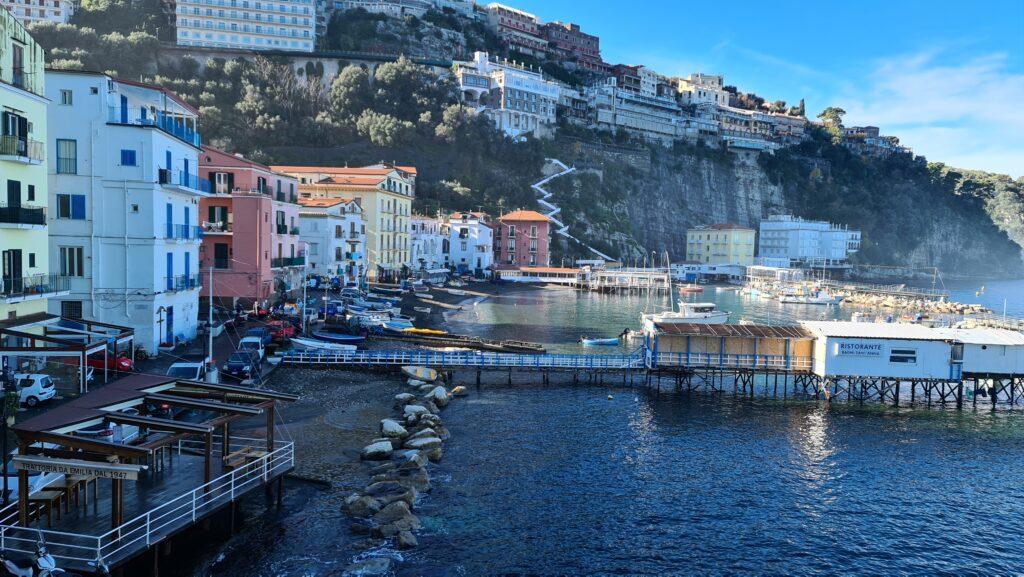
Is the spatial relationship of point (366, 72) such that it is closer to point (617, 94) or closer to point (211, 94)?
point (211, 94)

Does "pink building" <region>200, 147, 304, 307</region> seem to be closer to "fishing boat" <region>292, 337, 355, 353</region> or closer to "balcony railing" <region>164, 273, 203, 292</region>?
"fishing boat" <region>292, 337, 355, 353</region>

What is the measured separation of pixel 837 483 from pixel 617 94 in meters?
158

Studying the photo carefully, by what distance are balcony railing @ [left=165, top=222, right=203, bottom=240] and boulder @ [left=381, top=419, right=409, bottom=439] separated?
58.4 feet

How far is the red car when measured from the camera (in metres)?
45.5

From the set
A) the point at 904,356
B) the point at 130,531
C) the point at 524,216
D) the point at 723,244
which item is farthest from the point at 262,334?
the point at 723,244

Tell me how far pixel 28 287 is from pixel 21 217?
289 centimetres

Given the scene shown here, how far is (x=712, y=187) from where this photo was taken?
177750mm

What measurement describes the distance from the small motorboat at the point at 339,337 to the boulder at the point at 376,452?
22.0 meters

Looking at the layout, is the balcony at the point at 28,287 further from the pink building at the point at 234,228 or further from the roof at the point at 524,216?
the roof at the point at 524,216

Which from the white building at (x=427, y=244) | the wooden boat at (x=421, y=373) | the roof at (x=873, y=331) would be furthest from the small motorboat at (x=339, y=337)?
the white building at (x=427, y=244)

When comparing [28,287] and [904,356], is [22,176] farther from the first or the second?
[904,356]

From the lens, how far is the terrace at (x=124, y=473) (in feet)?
51.2

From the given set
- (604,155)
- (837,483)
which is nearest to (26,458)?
(837,483)

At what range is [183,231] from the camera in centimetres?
4016
